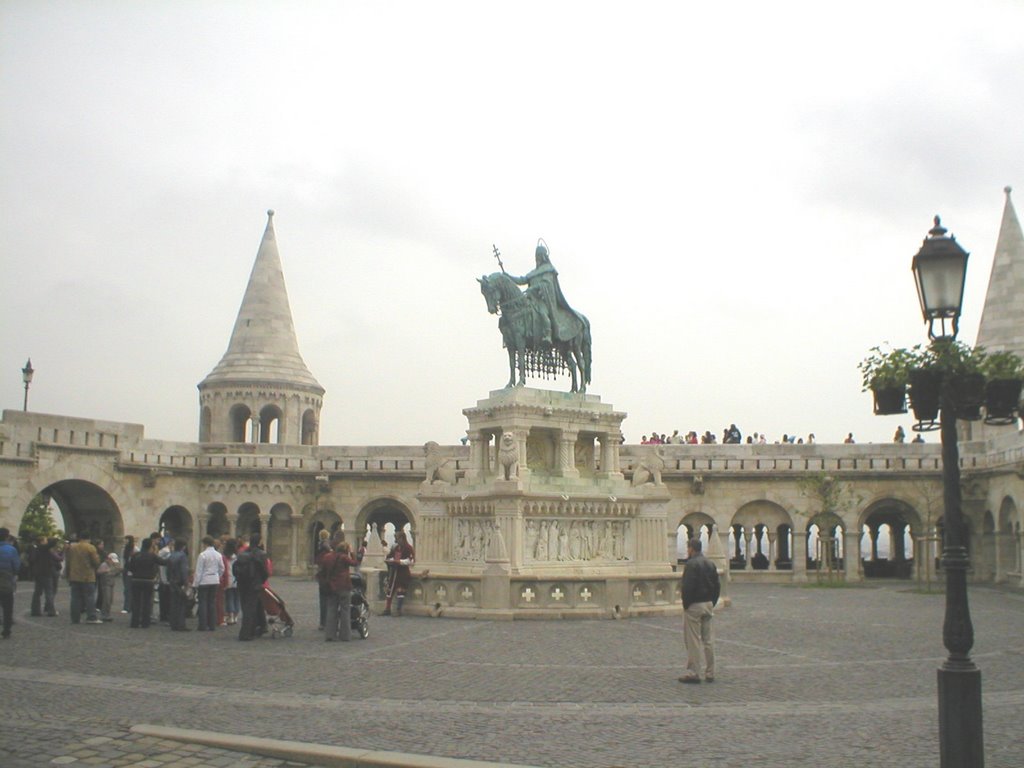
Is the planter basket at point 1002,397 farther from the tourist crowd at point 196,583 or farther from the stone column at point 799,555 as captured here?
the stone column at point 799,555

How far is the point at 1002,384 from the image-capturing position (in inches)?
273

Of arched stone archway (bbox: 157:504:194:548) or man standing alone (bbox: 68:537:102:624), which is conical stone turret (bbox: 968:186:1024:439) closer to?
arched stone archway (bbox: 157:504:194:548)

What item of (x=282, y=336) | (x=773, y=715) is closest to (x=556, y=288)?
(x=773, y=715)

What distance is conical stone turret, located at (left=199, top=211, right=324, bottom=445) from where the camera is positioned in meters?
36.8

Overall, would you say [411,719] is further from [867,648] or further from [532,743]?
[867,648]

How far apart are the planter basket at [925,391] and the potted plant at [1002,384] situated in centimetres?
36

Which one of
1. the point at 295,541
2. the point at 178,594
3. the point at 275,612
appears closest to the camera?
the point at 275,612

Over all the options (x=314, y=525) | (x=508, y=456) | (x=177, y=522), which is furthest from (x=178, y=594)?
(x=177, y=522)

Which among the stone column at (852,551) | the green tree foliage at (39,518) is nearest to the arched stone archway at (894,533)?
the stone column at (852,551)

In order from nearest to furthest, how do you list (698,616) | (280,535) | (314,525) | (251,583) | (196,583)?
(698,616), (251,583), (196,583), (280,535), (314,525)

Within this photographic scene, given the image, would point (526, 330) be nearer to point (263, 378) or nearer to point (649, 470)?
point (649, 470)

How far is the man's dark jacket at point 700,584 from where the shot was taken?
10.2 meters

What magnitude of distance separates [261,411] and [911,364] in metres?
32.6

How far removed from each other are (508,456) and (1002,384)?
11887 millimetres
